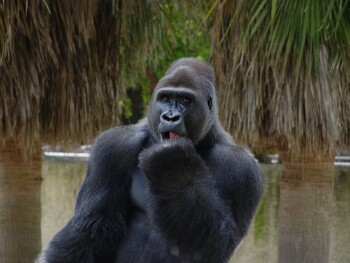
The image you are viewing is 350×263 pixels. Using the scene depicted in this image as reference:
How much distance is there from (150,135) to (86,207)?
17.8 inches

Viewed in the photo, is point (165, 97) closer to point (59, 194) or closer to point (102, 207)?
point (102, 207)

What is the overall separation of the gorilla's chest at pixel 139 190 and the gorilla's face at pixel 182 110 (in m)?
0.27

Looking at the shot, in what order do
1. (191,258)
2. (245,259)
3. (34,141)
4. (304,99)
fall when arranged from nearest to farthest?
(191,258) < (304,99) < (34,141) < (245,259)

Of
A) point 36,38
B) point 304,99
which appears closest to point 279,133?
point 304,99

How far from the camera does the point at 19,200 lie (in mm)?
7164

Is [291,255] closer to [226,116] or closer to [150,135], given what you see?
[226,116]

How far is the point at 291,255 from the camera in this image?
696 centimetres

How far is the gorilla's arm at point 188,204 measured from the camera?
3.26m

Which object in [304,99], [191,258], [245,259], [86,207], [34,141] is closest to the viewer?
[191,258]

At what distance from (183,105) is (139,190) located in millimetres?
523

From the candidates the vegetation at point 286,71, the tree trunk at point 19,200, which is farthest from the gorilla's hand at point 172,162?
the tree trunk at point 19,200

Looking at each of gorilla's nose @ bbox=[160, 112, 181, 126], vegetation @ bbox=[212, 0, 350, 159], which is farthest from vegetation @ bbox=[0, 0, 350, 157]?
gorilla's nose @ bbox=[160, 112, 181, 126]

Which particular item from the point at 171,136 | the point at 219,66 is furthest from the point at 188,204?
the point at 219,66

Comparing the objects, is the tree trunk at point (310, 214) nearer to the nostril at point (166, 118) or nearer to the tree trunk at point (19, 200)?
the tree trunk at point (19, 200)
